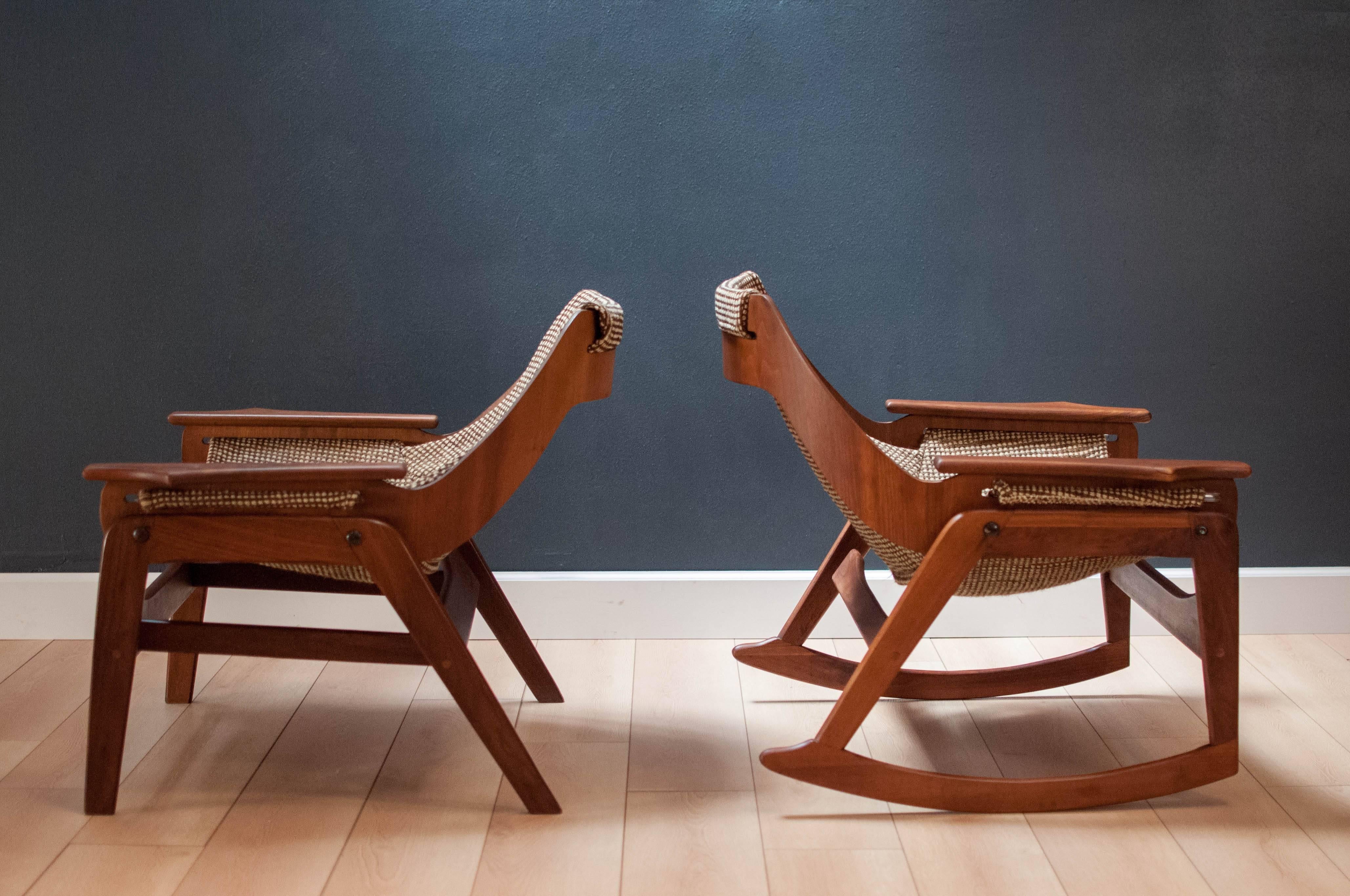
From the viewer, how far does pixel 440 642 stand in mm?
1551

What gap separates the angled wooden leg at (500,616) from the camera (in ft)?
6.40

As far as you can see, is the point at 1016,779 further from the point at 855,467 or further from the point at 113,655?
the point at 113,655

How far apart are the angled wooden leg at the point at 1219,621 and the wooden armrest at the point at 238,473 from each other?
116 centimetres

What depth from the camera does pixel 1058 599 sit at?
2.42m

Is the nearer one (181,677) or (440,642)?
(440,642)

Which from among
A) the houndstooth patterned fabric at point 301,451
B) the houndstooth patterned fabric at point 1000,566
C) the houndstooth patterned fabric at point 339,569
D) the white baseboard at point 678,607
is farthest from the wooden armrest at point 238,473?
the white baseboard at point 678,607

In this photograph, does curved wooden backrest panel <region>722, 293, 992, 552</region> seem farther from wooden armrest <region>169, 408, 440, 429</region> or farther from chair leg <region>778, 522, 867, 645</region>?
wooden armrest <region>169, 408, 440, 429</region>

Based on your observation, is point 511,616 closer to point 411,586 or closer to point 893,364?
point 411,586

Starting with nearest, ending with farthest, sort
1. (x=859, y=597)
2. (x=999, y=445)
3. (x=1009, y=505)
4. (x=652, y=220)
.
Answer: (x=1009, y=505)
(x=859, y=597)
(x=999, y=445)
(x=652, y=220)

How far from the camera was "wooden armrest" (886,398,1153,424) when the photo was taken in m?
1.89

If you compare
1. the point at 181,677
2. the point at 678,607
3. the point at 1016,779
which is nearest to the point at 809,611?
the point at 678,607

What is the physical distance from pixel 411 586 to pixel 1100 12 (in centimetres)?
184

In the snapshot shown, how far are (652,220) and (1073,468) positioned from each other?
1.11 m

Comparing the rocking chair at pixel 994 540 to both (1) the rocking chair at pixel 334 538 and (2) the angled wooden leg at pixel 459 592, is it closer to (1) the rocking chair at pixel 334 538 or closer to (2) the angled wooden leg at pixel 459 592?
(1) the rocking chair at pixel 334 538
